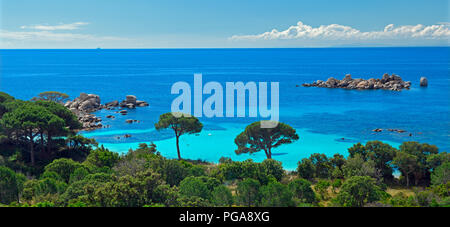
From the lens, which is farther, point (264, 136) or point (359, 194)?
point (264, 136)

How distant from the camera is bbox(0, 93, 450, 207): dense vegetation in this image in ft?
46.6

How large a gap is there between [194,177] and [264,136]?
494 inches

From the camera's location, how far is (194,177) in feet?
57.9

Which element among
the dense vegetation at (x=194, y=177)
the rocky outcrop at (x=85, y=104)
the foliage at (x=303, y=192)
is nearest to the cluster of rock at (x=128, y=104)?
the rocky outcrop at (x=85, y=104)

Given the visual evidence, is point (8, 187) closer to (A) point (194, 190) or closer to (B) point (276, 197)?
(A) point (194, 190)

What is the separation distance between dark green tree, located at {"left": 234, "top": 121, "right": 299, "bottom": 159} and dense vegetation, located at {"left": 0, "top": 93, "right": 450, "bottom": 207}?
0.08 metres

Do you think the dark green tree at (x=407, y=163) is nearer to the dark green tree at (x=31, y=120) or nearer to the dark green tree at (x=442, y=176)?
the dark green tree at (x=442, y=176)

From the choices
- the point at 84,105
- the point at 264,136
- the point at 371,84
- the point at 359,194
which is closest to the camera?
the point at 359,194

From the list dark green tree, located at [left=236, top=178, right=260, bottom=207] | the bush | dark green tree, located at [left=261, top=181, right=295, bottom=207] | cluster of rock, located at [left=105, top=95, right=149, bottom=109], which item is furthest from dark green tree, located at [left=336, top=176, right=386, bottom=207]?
cluster of rock, located at [left=105, top=95, right=149, bottom=109]

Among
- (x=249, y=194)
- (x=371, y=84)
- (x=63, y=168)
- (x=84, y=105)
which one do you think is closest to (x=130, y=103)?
(x=84, y=105)

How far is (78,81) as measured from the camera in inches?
3905

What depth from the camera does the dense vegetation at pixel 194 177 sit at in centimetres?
1421
